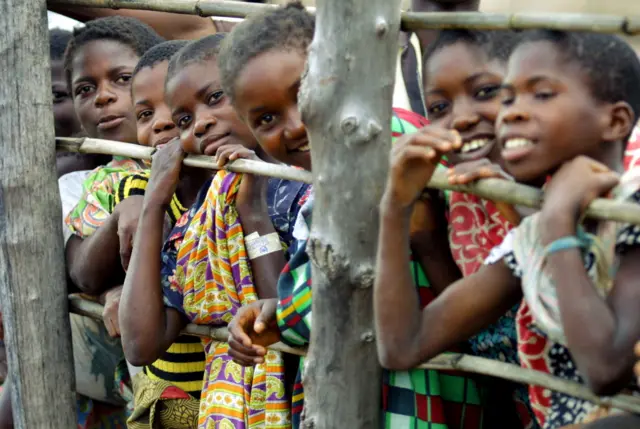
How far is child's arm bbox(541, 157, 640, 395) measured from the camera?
147 centimetres

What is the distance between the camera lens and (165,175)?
242 centimetres

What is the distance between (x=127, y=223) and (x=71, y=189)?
625mm

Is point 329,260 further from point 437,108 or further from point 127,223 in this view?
point 127,223

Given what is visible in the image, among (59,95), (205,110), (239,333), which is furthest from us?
(59,95)

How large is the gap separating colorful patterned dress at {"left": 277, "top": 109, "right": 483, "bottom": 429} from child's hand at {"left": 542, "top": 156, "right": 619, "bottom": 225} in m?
0.52

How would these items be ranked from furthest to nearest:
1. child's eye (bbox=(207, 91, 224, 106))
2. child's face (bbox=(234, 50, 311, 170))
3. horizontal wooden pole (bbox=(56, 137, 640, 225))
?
child's eye (bbox=(207, 91, 224, 106)), child's face (bbox=(234, 50, 311, 170)), horizontal wooden pole (bbox=(56, 137, 640, 225))

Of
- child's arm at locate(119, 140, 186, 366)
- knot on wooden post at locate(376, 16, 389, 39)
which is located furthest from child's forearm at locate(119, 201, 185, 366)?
knot on wooden post at locate(376, 16, 389, 39)

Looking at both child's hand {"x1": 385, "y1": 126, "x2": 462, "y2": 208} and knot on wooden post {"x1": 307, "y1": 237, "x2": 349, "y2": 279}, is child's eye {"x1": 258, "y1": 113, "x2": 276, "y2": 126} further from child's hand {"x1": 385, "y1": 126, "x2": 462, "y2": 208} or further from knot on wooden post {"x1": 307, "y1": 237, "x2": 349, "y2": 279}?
child's hand {"x1": 385, "y1": 126, "x2": 462, "y2": 208}

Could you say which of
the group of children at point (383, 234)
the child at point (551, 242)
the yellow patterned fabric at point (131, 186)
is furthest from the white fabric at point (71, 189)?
the child at point (551, 242)

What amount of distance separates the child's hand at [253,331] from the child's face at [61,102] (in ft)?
5.42

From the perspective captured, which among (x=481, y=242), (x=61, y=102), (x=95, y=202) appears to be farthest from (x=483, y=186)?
(x=61, y=102)

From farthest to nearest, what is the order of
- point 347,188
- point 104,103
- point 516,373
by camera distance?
point 104,103 < point 347,188 < point 516,373

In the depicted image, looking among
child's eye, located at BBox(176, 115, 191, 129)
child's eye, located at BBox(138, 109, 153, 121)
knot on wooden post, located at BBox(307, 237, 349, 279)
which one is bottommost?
knot on wooden post, located at BBox(307, 237, 349, 279)

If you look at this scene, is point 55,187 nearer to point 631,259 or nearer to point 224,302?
point 224,302
